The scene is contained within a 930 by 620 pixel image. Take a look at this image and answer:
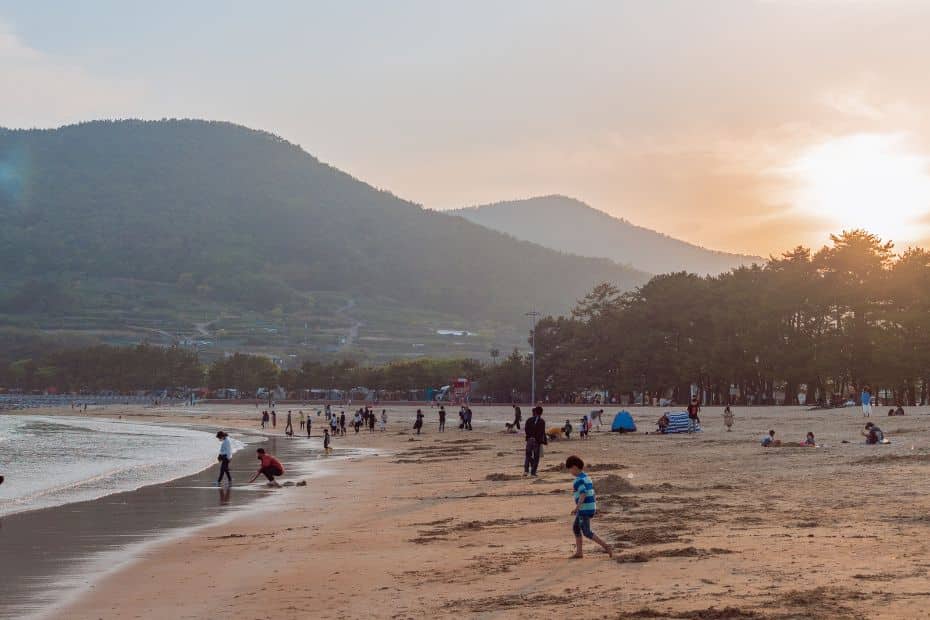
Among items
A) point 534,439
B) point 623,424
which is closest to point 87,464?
point 623,424

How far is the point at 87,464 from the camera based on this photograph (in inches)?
1775

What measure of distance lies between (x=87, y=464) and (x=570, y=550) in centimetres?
3475

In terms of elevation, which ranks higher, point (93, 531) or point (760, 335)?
point (760, 335)

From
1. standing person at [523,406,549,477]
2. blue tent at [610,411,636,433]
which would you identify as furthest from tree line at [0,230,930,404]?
standing person at [523,406,549,477]

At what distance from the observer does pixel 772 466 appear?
87.0 ft

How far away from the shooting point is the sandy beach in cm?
1153

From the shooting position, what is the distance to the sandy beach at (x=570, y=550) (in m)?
11.5

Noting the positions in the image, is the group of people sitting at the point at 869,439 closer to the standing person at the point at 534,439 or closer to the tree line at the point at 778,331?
the standing person at the point at 534,439

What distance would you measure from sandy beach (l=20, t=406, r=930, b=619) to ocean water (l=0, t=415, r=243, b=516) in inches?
265

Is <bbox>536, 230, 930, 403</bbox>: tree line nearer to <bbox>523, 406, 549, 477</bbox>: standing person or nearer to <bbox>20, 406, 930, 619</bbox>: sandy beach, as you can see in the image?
<bbox>20, 406, 930, 619</bbox>: sandy beach

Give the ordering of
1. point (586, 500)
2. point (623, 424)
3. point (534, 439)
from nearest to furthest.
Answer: point (586, 500) → point (534, 439) → point (623, 424)

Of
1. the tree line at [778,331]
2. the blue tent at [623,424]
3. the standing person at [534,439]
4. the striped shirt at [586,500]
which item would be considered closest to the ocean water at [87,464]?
the standing person at [534,439]

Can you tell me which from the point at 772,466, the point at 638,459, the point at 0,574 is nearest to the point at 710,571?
the point at 0,574

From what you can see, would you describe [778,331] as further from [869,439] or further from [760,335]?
[869,439]
